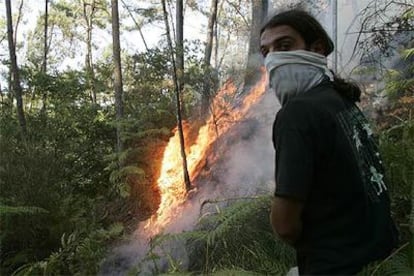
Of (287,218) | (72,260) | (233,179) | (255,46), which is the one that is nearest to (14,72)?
(255,46)

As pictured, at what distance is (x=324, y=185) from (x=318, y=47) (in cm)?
43

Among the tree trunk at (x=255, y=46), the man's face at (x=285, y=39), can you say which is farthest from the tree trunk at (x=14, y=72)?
the man's face at (x=285, y=39)

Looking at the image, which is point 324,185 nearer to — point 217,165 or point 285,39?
point 285,39

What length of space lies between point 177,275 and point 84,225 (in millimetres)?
3129

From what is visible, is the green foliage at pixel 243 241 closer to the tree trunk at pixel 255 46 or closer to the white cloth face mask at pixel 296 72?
the white cloth face mask at pixel 296 72

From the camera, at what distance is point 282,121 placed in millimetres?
1209

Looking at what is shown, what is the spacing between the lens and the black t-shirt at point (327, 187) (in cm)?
118

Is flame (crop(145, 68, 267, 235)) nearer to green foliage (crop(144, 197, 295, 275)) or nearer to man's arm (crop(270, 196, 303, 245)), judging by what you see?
green foliage (crop(144, 197, 295, 275))

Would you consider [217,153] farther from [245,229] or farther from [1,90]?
[1,90]

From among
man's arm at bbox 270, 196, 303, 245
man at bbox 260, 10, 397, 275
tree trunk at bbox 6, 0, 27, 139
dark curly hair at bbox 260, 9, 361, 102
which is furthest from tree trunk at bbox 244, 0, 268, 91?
man's arm at bbox 270, 196, 303, 245

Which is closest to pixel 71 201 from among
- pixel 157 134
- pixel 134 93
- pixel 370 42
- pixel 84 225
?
pixel 84 225

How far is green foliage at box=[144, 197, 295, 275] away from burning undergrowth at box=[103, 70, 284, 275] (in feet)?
6.15

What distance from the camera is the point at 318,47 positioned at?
1.43m

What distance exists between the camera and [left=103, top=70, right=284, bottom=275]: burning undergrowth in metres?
6.58
